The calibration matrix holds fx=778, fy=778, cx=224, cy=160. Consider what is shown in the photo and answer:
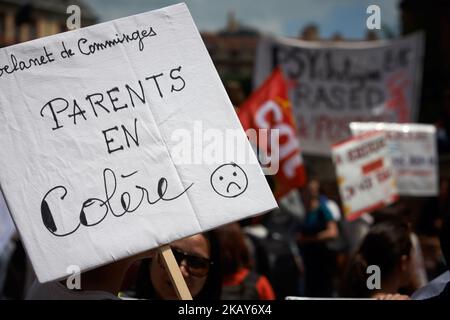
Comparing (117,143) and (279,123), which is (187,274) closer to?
(117,143)

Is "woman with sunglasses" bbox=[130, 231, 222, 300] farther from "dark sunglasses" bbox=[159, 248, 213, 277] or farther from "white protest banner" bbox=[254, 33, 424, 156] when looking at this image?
"white protest banner" bbox=[254, 33, 424, 156]

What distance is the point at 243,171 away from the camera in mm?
2480

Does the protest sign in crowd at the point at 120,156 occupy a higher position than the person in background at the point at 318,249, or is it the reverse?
the protest sign in crowd at the point at 120,156

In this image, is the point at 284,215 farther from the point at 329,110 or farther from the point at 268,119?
the point at 268,119

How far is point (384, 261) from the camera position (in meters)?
3.37

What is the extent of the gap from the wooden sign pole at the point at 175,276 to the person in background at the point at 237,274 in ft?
4.90

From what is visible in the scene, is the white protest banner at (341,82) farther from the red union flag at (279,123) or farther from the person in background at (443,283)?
the person in background at (443,283)

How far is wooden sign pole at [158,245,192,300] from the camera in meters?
2.36

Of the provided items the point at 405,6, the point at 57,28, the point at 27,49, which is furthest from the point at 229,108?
the point at 57,28

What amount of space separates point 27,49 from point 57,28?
56.5 meters

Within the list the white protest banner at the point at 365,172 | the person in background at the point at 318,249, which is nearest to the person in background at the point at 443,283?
the white protest banner at the point at 365,172

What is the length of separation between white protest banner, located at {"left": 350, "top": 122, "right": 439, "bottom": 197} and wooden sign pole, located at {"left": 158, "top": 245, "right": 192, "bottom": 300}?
19.0 ft

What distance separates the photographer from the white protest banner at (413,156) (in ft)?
26.2

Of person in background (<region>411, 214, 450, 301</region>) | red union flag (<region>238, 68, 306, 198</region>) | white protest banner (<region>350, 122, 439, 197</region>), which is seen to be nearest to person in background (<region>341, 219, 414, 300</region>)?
person in background (<region>411, 214, 450, 301</region>)
